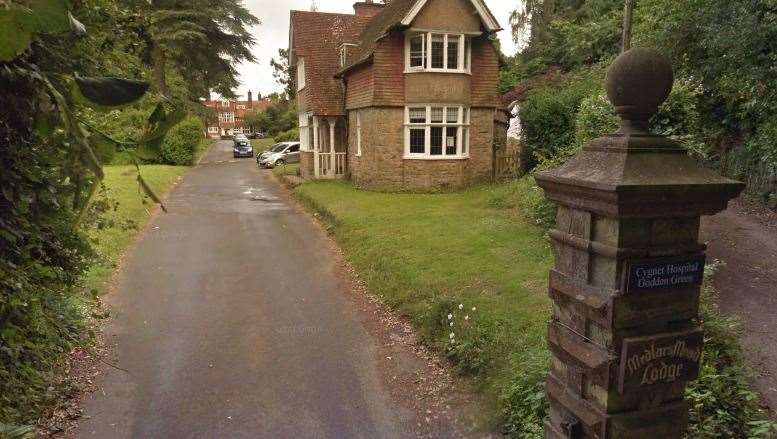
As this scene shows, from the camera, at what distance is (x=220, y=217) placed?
18.2 metres

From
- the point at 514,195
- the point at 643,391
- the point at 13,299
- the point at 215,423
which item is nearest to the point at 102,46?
the point at 13,299

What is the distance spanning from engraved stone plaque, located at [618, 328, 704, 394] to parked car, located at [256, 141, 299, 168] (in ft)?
111

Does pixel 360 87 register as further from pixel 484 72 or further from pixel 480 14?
pixel 480 14

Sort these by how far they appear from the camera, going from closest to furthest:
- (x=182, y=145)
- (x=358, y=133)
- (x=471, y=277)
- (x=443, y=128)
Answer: (x=471, y=277)
(x=443, y=128)
(x=358, y=133)
(x=182, y=145)

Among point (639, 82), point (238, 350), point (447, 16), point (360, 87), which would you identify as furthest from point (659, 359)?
point (360, 87)

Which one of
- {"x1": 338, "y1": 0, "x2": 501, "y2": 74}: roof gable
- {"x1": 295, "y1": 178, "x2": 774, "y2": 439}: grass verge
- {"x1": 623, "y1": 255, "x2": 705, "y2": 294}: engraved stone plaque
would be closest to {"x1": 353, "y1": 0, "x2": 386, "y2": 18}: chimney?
{"x1": 338, "y1": 0, "x2": 501, "y2": 74}: roof gable

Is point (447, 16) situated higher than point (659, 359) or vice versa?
point (447, 16)

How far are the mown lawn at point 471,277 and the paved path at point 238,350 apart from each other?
967mm

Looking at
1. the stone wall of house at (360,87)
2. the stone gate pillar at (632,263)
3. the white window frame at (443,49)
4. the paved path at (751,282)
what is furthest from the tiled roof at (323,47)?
the stone gate pillar at (632,263)

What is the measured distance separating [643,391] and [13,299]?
3.96m

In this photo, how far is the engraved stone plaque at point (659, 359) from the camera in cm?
290

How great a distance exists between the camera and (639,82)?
279 centimetres

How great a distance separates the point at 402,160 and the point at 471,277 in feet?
39.1

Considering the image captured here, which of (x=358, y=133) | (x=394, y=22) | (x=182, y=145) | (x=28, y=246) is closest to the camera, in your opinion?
(x=28, y=246)
